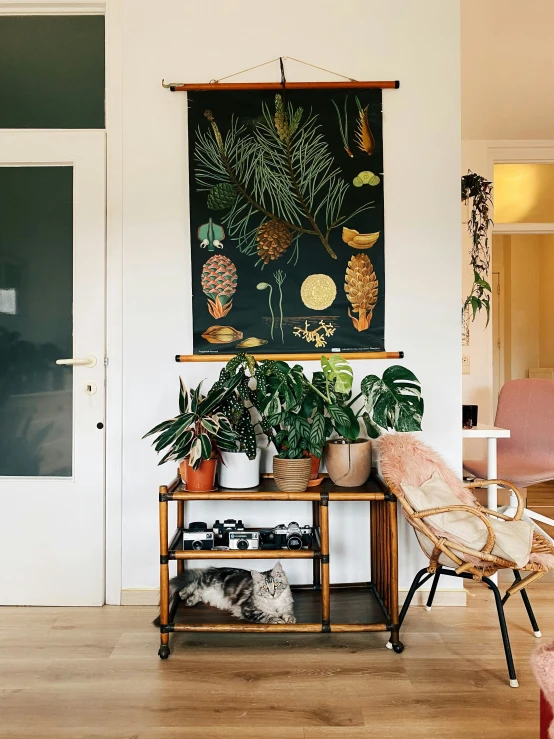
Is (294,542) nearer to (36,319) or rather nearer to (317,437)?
(317,437)

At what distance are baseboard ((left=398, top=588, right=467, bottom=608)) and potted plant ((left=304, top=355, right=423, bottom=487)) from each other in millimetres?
682

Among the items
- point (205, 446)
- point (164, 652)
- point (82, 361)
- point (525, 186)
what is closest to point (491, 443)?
point (205, 446)

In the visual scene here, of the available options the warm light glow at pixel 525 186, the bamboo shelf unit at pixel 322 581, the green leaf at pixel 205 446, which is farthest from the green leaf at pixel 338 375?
the warm light glow at pixel 525 186

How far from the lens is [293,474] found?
203 centimetres

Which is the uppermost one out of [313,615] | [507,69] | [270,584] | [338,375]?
[507,69]

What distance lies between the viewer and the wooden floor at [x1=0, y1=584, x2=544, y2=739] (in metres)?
1.59

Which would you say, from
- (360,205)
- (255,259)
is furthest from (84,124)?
(360,205)

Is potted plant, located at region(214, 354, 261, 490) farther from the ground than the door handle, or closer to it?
closer to it

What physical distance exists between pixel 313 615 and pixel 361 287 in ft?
4.31

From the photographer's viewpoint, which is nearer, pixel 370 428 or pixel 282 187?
pixel 370 428

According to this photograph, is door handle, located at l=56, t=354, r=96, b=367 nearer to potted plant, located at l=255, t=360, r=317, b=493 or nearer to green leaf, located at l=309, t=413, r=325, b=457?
potted plant, located at l=255, t=360, r=317, b=493

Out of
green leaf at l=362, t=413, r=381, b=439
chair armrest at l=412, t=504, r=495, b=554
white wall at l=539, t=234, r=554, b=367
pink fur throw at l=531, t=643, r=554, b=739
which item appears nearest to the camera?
pink fur throw at l=531, t=643, r=554, b=739

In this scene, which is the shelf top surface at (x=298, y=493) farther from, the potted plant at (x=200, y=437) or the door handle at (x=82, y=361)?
the door handle at (x=82, y=361)

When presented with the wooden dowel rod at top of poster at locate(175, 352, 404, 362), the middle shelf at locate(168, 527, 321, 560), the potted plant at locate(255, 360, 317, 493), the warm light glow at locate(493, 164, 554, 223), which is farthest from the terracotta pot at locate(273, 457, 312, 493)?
the warm light glow at locate(493, 164, 554, 223)
